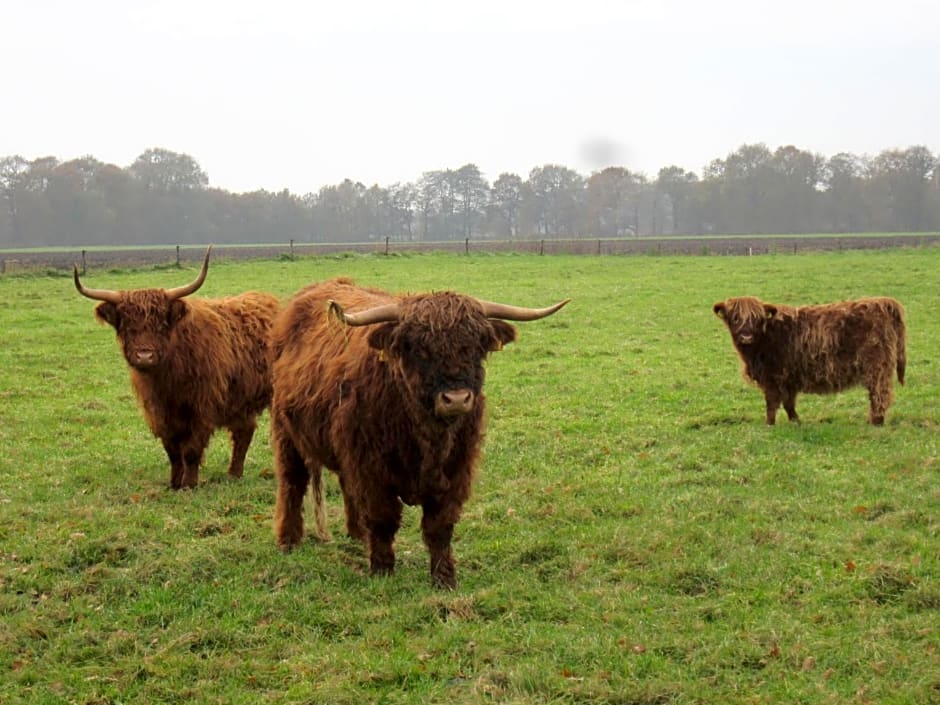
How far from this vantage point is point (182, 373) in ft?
27.3

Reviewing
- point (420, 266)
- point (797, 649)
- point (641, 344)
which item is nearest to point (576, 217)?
point (420, 266)

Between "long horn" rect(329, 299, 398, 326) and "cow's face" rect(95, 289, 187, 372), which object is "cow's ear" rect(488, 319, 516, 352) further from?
"cow's face" rect(95, 289, 187, 372)

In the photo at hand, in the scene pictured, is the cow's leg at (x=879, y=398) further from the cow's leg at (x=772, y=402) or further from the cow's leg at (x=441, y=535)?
the cow's leg at (x=441, y=535)

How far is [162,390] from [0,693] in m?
4.20

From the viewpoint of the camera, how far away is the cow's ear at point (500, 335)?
5.33 meters

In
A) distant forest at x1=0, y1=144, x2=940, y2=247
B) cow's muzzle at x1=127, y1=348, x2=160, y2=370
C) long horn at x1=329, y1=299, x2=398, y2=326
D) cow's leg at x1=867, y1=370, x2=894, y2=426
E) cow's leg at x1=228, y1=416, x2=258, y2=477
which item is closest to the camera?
long horn at x1=329, y1=299, x2=398, y2=326

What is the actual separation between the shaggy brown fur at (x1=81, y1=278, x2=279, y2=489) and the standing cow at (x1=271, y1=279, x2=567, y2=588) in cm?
205

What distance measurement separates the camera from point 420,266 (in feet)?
105

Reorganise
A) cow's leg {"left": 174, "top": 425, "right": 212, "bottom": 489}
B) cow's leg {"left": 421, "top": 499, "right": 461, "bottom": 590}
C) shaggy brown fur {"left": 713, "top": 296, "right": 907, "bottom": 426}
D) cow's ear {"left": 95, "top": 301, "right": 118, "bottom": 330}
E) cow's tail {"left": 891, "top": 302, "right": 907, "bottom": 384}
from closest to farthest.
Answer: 1. cow's leg {"left": 421, "top": 499, "right": 461, "bottom": 590}
2. cow's leg {"left": 174, "top": 425, "right": 212, "bottom": 489}
3. cow's ear {"left": 95, "top": 301, "right": 118, "bottom": 330}
4. shaggy brown fur {"left": 713, "top": 296, "right": 907, "bottom": 426}
5. cow's tail {"left": 891, "top": 302, "right": 907, "bottom": 384}

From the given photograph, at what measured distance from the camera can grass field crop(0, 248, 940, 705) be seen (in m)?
4.43

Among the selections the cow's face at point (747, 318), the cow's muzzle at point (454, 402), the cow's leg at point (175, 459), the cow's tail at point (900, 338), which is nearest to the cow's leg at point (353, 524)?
the cow's muzzle at point (454, 402)

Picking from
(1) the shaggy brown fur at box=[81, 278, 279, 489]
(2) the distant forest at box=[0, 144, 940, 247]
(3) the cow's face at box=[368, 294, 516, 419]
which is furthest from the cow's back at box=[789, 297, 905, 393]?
(2) the distant forest at box=[0, 144, 940, 247]

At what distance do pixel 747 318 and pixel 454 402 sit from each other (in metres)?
6.39

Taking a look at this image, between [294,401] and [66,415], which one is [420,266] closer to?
[66,415]
